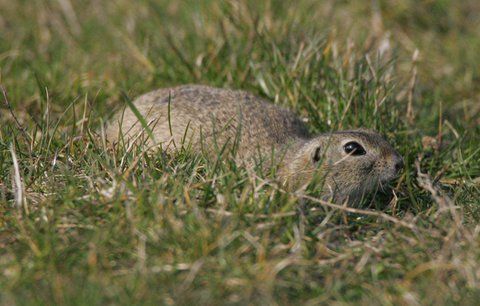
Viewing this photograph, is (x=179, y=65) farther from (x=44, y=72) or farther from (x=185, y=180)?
(x=185, y=180)

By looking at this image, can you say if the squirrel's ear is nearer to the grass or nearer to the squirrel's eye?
the squirrel's eye

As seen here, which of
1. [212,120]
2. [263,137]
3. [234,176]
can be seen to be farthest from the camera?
[263,137]

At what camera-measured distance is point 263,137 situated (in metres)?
5.00

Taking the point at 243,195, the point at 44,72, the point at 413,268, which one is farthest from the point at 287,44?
the point at 413,268

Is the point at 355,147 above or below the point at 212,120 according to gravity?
below

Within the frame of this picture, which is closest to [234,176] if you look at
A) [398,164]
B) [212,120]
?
[212,120]

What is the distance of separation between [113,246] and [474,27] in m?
5.02

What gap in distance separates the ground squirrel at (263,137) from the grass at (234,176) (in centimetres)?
20

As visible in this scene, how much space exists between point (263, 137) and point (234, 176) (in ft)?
3.32

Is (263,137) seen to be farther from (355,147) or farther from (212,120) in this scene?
(355,147)

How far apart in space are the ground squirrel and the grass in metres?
0.20

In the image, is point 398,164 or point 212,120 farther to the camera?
point 212,120

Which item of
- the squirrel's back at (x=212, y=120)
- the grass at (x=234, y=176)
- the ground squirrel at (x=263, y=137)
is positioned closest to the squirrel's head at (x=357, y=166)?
the ground squirrel at (x=263, y=137)

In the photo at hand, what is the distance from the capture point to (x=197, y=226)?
3617mm
